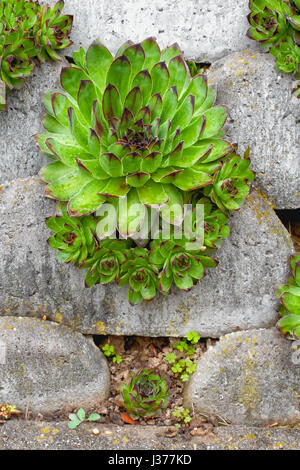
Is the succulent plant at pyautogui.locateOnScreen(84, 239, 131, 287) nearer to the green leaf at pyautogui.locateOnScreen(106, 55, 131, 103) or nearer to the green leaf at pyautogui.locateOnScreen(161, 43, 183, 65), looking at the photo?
the green leaf at pyautogui.locateOnScreen(106, 55, 131, 103)

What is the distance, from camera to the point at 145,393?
2074mm

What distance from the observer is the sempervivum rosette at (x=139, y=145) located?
188 cm

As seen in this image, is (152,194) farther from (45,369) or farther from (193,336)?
(45,369)

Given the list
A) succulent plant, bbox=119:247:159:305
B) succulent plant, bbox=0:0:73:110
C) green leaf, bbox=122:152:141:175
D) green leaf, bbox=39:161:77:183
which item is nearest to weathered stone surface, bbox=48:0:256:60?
succulent plant, bbox=0:0:73:110

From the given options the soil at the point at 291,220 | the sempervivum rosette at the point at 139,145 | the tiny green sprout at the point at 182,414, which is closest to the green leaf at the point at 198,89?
the sempervivum rosette at the point at 139,145

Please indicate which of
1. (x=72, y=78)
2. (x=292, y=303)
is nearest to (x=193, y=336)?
(x=292, y=303)

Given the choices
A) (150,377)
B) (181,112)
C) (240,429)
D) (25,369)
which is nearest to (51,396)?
(25,369)

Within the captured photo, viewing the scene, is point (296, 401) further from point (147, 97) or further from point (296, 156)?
point (147, 97)

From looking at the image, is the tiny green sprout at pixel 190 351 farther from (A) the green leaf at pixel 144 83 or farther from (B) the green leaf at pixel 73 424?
(A) the green leaf at pixel 144 83

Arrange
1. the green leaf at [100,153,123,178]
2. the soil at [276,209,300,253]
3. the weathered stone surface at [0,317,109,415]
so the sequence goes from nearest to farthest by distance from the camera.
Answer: the green leaf at [100,153,123,178]
the weathered stone surface at [0,317,109,415]
the soil at [276,209,300,253]

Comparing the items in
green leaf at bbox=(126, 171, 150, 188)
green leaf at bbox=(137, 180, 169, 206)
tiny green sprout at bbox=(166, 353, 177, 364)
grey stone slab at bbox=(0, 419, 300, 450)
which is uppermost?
green leaf at bbox=(126, 171, 150, 188)

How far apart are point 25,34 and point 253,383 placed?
166 cm

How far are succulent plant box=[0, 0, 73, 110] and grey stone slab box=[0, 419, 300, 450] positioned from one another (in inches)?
51.3

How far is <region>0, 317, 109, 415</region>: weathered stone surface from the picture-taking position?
2162mm
